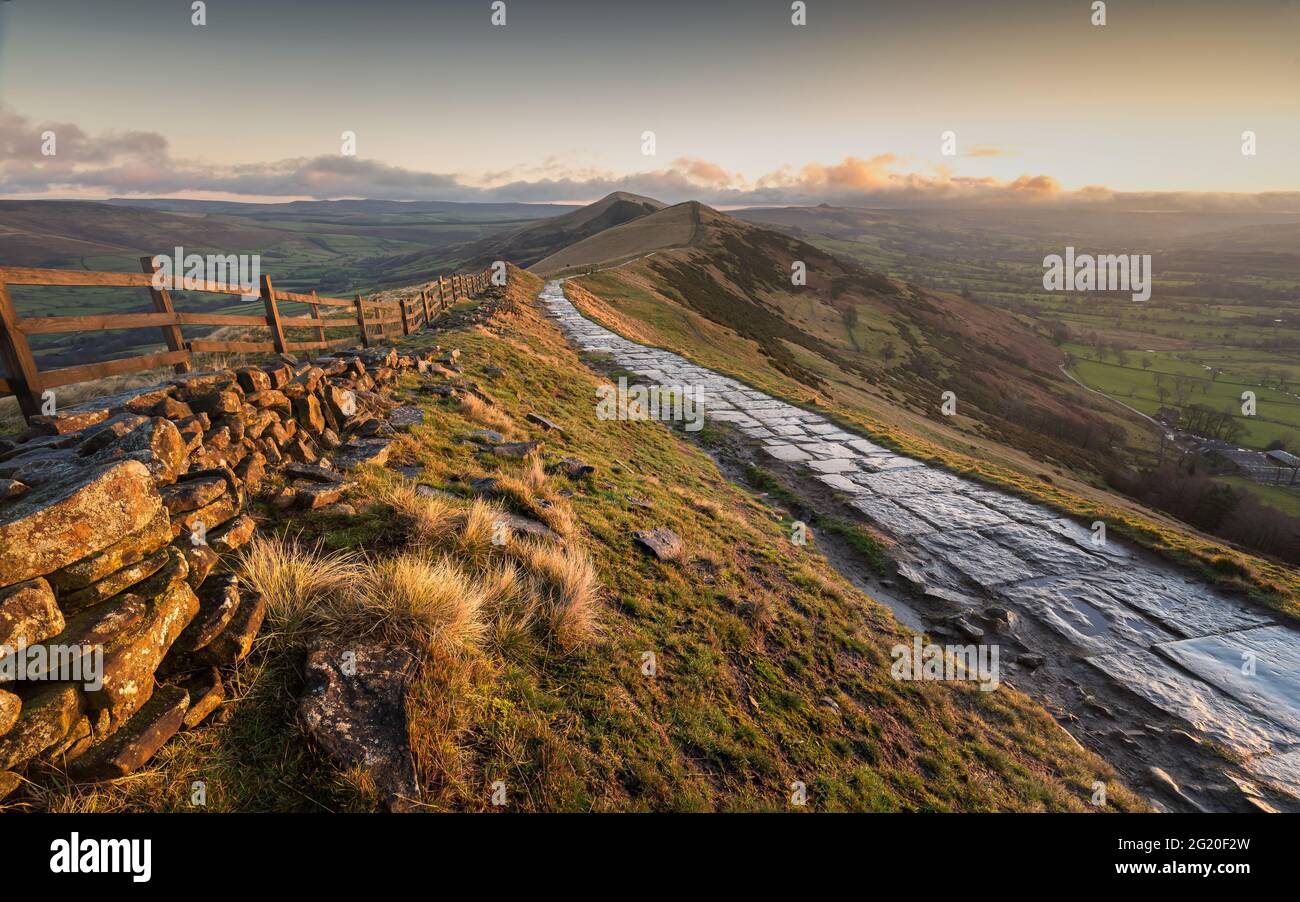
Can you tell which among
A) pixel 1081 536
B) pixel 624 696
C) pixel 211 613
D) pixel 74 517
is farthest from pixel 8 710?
pixel 1081 536

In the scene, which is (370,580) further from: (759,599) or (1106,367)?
(1106,367)

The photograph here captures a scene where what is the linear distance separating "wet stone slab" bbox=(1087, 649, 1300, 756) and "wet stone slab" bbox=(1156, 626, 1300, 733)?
24 cm

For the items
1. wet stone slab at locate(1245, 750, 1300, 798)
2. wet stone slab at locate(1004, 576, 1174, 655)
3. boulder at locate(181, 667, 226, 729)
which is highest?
boulder at locate(181, 667, 226, 729)

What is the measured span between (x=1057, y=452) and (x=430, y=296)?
5840 cm

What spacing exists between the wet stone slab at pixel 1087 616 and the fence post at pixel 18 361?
48.8 feet

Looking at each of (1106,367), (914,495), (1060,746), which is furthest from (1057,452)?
(1106,367)

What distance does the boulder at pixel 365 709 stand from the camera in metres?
3.29

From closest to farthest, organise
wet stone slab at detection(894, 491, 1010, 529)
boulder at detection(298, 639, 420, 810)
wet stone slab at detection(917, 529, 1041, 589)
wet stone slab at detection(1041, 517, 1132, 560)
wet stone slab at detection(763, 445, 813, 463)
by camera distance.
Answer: boulder at detection(298, 639, 420, 810) < wet stone slab at detection(917, 529, 1041, 589) < wet stone slab at detection(1041, 517, 1132, 560) < wet stone slab at detection(894, 491, 1010, 529) < wet stone slab at detection(763, 445, 813, 463)

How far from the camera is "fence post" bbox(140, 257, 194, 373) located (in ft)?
24.2

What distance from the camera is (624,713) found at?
470cm

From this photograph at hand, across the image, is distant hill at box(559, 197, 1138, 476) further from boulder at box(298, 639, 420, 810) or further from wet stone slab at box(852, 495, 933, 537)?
boulder at box(298, 639, 420, 810)

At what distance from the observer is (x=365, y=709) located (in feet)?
11.7

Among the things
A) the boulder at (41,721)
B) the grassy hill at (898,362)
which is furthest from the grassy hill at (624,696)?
the grassy hill at (898,362)

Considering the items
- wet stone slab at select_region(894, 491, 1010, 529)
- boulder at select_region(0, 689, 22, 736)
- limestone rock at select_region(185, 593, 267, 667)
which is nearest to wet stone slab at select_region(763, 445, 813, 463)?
wet stone slab at select_region(894, 491, 1010, 529)
